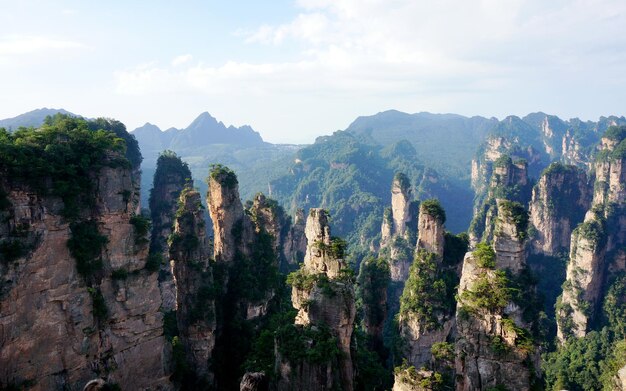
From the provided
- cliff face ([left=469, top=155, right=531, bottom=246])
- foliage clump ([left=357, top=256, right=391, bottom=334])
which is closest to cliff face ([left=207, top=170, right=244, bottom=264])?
foliage clump ([left=357, top=256, right=391, bottom=334])

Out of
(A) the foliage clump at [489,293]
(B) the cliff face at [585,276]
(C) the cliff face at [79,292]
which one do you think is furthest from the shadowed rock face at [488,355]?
(B) the cliff face at [585,276]

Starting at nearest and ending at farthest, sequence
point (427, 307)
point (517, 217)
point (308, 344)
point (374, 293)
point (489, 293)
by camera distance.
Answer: point (489, 293) < point (308, 344) < point (427, 307) < point (517, 217) < point (374, 293)

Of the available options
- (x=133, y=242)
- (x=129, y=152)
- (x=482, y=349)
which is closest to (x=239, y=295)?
(x=133, y=242)

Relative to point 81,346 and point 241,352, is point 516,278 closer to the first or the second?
point 241,352

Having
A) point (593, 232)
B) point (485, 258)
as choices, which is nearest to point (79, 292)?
point (485, 258)

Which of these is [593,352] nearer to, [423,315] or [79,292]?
[423,315]

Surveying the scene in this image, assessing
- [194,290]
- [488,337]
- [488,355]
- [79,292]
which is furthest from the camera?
[194,290]
